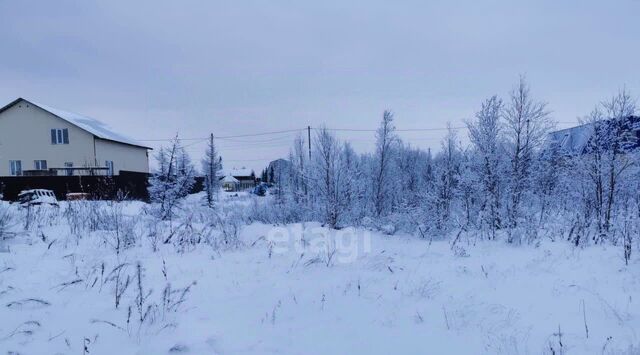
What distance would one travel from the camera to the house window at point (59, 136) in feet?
91.6

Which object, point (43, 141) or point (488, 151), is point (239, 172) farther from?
point (488, 151)

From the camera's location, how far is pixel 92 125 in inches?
1194

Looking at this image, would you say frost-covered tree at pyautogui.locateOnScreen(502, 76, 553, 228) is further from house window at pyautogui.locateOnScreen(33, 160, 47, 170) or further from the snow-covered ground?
house window at pyautogui.locateOnScreen(33, 160, 47, 170)

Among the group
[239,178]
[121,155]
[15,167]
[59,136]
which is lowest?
[239,178]

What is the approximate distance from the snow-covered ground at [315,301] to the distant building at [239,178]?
60713 mm

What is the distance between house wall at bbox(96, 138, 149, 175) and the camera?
28641 millimetres

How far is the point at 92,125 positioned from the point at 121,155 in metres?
3.25

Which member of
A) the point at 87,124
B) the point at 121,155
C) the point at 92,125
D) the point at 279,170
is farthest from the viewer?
the point at 279,170

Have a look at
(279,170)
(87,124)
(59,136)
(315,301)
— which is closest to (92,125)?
(87,124)

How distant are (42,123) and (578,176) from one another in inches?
1343

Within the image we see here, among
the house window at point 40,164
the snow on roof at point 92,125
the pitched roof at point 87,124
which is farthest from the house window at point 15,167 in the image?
the snow on roof at point 92,125

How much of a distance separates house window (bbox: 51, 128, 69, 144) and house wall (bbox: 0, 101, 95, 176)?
0.81 feet

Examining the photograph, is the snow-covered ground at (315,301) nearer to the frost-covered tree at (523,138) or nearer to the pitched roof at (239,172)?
the frost-covered tree at (523,138)

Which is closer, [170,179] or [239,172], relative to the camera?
[170,179]
